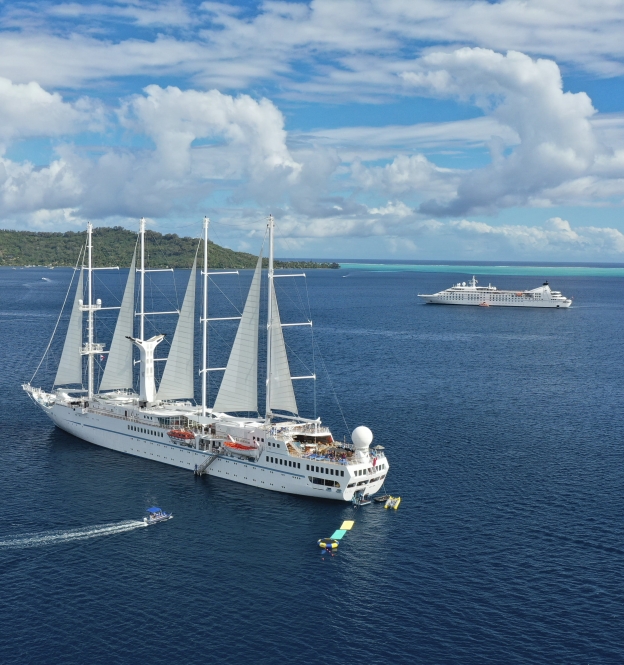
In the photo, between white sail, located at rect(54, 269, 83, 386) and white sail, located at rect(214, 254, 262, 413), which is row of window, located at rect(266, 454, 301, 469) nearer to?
white sail, located at rect(214, 254, 262, 413)

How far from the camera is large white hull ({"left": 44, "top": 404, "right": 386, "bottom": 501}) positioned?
72.0 meters

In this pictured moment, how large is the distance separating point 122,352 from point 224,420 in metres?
18.0

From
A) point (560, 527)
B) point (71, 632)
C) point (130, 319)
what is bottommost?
point (71, 632)

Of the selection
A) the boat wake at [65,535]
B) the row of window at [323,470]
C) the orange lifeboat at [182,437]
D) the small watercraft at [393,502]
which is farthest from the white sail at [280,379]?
the boat wake at [65,535]

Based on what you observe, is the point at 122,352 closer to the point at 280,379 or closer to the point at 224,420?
the point at 224,420

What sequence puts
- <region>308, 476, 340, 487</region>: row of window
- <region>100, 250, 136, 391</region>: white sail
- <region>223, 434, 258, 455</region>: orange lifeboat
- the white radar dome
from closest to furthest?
<region>308, 476, 340, 487</region>: row of window → the white radar dome → <region>223, 434, 258, 455</region>: orange lifeboat → <region>100, 250, 136, 391</region>: white sail

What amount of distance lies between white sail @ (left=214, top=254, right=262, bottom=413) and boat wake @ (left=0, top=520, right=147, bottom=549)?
2004 cm

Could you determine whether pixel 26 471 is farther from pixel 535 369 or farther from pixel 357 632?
pixel 535 369

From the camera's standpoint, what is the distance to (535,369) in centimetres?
13962

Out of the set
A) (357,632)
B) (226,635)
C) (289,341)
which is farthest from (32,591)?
(289,341)

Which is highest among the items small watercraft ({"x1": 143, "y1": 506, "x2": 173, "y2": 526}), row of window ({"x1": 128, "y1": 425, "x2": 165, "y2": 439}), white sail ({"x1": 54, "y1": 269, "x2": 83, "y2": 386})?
white sail ({"x1": 54, "y1": 269, "x2": 83, "y2": 386})

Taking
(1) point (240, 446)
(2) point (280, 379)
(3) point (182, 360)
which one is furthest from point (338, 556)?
(3) point (182, 360)

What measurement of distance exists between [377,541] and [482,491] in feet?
50.1

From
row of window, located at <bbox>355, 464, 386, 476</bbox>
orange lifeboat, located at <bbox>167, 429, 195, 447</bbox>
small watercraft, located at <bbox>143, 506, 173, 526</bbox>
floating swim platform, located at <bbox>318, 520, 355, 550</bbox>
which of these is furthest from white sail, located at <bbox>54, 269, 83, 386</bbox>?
floating swim platform, located at <bbox>318, 520, 355, 550</bbox>
